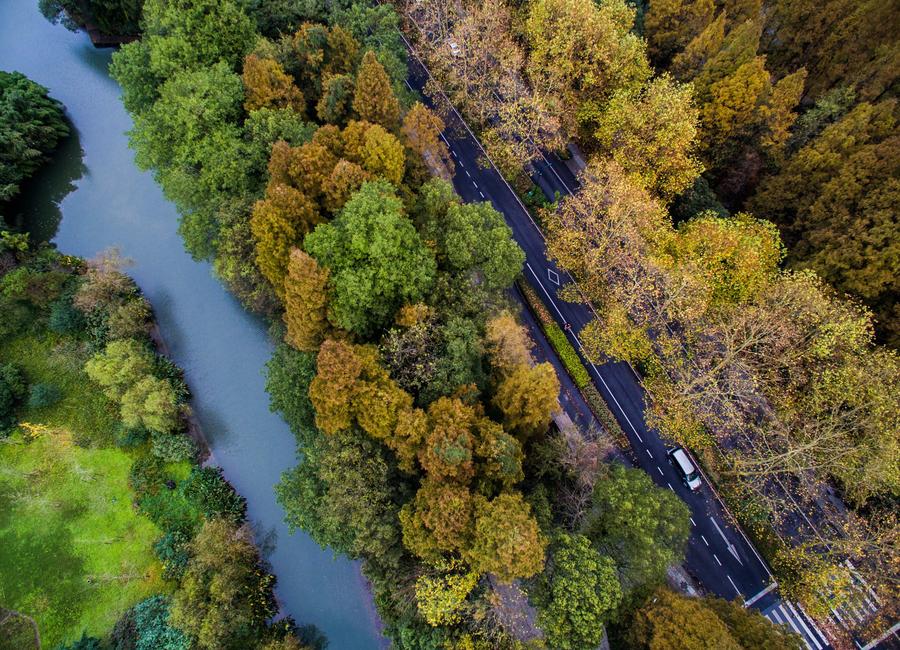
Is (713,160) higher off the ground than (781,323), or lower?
higher

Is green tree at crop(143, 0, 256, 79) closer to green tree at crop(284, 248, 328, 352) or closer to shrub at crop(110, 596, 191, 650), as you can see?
green tree at crop(284, 248, 328, 352)

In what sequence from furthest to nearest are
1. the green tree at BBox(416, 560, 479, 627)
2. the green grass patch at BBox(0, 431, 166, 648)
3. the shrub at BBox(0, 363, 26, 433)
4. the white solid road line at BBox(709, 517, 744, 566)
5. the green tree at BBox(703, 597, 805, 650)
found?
the shrub at BBox(0, 363, 26, 433)
the white solid road line at BBox(709, 517, 744, 566)
the green grass patch at BBox(0, 431, 166, 648)
the green tree at BBox(416, 560, 479, 627)
the green tree at BBox(703, 597, 805, 650)

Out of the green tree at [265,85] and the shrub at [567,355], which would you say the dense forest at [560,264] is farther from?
the shrub at [567,355]

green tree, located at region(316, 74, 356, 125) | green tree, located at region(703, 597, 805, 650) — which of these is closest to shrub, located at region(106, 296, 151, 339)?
green tree, located at region(316, 74, 356, 125)

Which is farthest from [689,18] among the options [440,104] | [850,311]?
[850,311]

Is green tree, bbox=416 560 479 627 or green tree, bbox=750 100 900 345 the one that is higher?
green tree, bbox=750 100 900 345

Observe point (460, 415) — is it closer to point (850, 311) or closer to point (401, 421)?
point (401, 421)

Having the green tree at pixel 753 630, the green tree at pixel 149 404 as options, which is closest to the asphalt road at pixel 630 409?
the green tree at pixel 753 630
